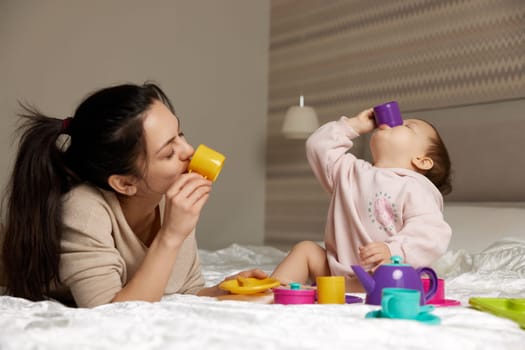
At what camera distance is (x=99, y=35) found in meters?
3.68

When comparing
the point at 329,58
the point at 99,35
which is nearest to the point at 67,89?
the point at 99,35

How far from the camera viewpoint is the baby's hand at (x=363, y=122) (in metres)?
1.96

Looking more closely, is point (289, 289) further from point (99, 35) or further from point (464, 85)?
point (99, 35)

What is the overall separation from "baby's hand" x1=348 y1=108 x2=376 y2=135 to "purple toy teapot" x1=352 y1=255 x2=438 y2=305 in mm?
741

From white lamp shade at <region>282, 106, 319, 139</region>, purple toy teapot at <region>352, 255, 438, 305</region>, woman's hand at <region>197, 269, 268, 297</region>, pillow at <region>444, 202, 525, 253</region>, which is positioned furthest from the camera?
white lamp shade at <region>282, 106, 319, 139</region>

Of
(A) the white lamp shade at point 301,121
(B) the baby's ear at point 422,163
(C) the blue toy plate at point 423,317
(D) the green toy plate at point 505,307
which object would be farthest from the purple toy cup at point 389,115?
(A) the white lamp shade at point 301,121

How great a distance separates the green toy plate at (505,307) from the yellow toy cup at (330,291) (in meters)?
0.27

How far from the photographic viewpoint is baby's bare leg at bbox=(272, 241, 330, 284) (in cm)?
176

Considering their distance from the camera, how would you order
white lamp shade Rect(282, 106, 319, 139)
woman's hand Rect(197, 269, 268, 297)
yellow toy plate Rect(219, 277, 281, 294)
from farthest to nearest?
white lamp shade Rect(282, 106, 319, 139) < woman's hand Rect(197, 269, 268, 297) < yellow toy plate Rect(219, 277, 281, 294)

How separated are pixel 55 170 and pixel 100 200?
128 mm

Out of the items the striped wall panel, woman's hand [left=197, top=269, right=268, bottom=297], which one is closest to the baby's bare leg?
woman's hand [left=197, top=269, right=268, bottom=297]

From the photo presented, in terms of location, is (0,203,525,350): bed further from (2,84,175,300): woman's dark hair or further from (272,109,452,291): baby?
(272,109,452,291): baby

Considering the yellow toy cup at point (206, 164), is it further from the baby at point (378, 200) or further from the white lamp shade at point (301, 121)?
the white lamp shade at point (301, 121)

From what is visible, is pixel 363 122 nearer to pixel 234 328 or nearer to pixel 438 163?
pixel 438 163
